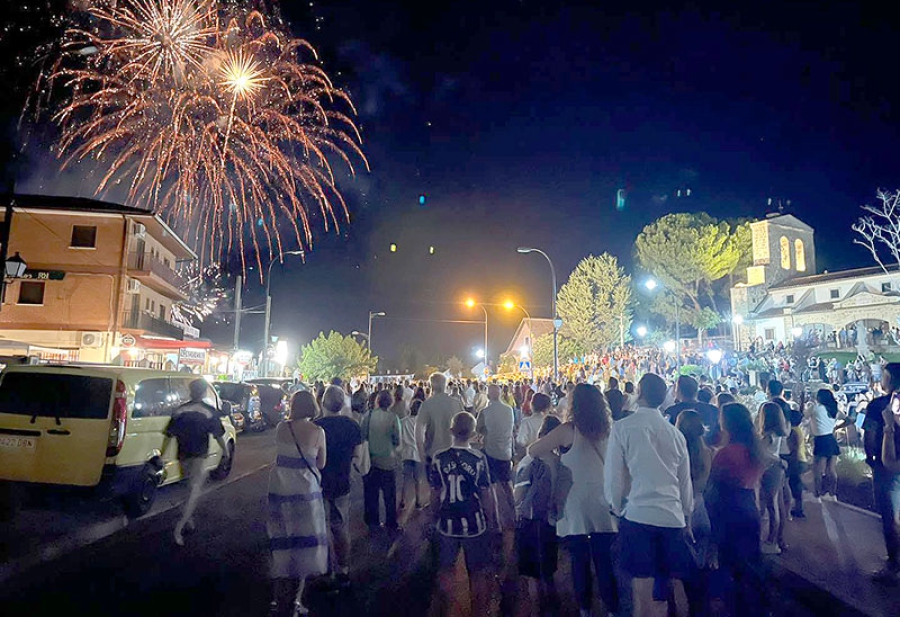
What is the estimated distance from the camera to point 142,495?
333 inches

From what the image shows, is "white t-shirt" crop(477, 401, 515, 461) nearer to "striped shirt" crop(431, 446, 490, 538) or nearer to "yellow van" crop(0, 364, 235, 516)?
"striped shirt" crop(431, 446, 490, 538)

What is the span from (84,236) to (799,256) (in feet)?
188

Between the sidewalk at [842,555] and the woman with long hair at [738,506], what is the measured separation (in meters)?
1.29

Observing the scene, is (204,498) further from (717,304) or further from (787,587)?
(717,304)

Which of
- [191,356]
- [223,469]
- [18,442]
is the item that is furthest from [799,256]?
[18,442]

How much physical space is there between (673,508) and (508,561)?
3102 millimetres

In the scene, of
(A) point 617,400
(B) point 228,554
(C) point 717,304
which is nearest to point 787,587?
(A) point 617,400

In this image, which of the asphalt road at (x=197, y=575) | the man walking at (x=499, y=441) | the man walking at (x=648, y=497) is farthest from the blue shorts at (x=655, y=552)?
the man walking at (x=499, y=441)

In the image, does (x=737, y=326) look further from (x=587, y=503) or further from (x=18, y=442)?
(x=18, y=442)

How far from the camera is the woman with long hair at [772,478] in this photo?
6.91 meters

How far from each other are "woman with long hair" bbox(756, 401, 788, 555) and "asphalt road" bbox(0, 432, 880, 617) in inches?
36.9

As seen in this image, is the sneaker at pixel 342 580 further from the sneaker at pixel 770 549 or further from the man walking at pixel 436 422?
the sneaker at pixel 770 549

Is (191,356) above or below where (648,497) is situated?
above

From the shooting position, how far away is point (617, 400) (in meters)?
6.90
